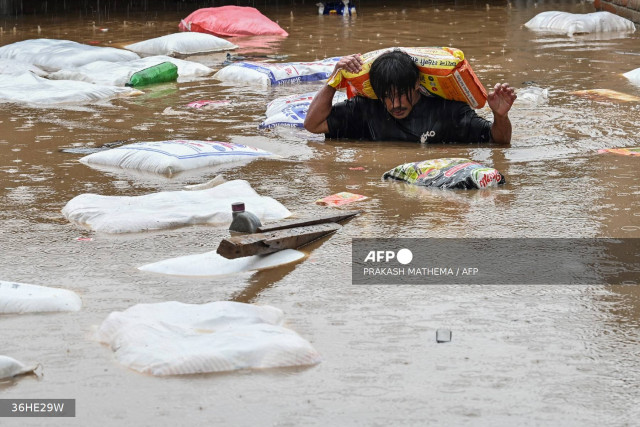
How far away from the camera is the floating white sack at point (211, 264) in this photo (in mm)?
3936

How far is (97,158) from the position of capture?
592cm

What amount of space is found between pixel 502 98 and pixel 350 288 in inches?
94.4

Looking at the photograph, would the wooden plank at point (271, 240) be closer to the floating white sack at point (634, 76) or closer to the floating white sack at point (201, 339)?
the floating white sack at point (201, 339)

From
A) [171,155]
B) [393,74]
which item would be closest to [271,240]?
[171,155]

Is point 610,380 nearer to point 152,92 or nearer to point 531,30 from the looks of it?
point 152,92

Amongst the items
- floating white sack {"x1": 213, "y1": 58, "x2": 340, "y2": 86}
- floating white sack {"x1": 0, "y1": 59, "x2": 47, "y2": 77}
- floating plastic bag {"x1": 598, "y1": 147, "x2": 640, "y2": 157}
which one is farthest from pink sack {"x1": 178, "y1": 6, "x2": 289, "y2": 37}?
floating plastic bag {"x1": 598, "y1": 147, "x2": 640, "y2": 157}

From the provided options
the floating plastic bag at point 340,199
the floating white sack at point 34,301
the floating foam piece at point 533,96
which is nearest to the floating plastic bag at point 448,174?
the floating plastic bag at point 340,199

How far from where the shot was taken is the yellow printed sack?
5.88 metres

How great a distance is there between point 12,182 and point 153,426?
3.11m

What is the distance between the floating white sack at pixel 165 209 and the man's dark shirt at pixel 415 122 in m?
1.47

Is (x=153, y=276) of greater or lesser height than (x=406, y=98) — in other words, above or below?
below

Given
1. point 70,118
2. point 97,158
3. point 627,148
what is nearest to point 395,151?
point 627,148

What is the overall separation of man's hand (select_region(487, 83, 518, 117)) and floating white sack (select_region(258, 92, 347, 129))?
145cm

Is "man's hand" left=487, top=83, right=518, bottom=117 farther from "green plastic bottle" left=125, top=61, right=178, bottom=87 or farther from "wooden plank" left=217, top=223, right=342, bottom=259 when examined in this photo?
"green plastic bottle" left=125, top=61, right=178, bottom=87
